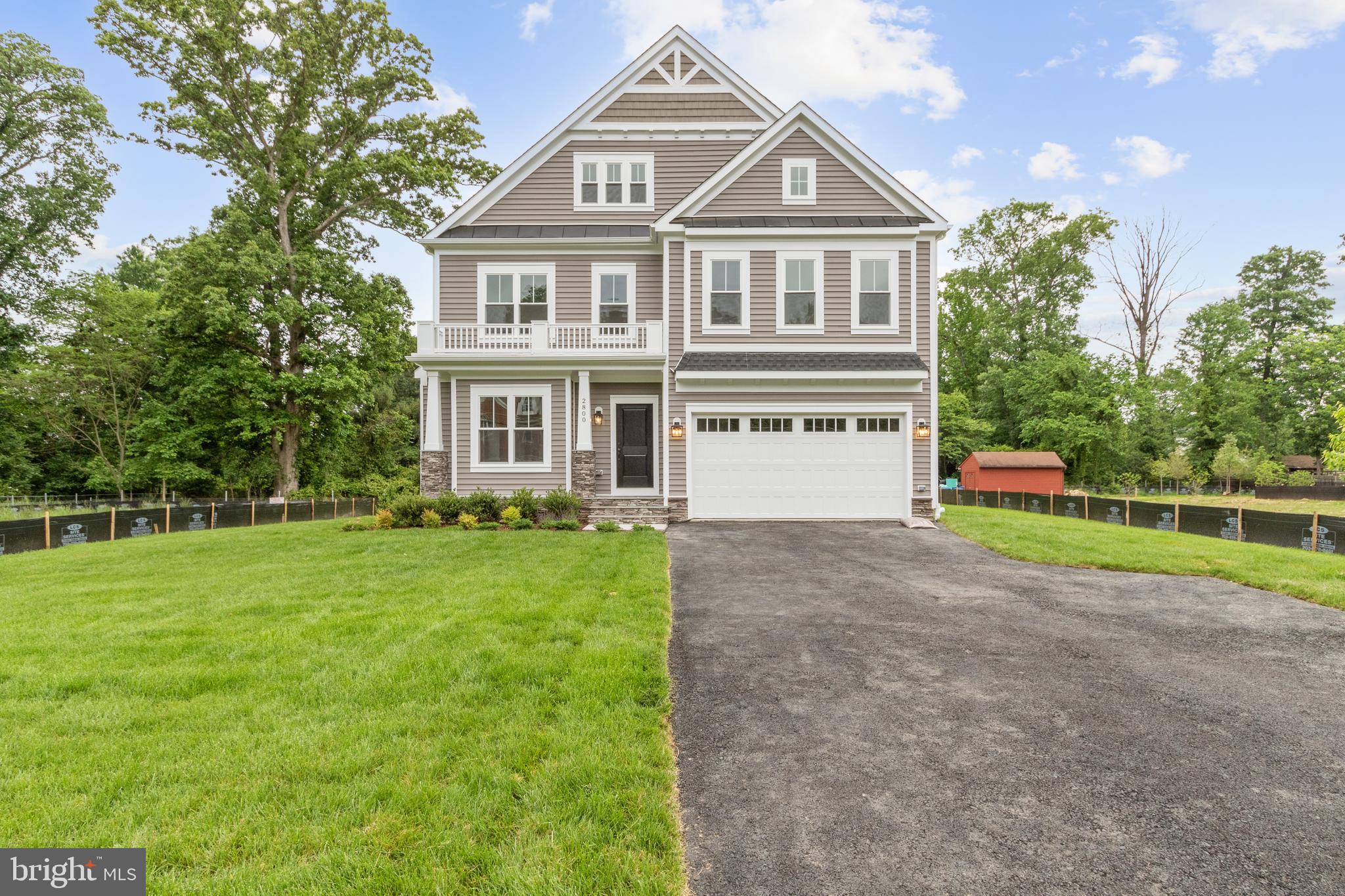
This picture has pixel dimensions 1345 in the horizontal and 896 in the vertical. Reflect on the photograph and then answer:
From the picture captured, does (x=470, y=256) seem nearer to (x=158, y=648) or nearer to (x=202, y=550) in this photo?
(x=202, y=550)

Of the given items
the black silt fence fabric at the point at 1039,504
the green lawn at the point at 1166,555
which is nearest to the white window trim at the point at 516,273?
the green lawn at the point at 1166,555

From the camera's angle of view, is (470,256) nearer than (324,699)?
No

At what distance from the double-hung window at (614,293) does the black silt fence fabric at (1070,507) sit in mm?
13210

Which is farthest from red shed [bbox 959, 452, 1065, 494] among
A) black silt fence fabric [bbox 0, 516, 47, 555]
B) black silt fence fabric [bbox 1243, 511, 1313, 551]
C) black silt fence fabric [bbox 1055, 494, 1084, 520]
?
black silt fence fabric [bbox 0, 516, 47, 555]

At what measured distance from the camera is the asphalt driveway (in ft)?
7.86

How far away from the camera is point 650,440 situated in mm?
14656

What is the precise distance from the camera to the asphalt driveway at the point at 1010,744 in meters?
2.40

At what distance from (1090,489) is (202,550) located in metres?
37.7

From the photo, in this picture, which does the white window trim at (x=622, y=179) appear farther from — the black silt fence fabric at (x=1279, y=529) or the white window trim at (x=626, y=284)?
the black silt fence fabric at (x=1279, y=529)

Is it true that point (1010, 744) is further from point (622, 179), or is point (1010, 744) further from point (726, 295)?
point (622, 179)

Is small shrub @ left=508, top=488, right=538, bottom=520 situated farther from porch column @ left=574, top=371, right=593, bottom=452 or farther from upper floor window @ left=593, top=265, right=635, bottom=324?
upper floor window @ left=593, top=265, right=635, bottom=324

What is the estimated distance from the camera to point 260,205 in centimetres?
2019

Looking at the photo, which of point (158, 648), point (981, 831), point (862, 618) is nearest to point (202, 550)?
point (158, 648)

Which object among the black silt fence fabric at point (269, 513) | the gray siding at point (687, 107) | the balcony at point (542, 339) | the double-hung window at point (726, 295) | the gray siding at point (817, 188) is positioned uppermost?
the gray siding at point (687, 107)
